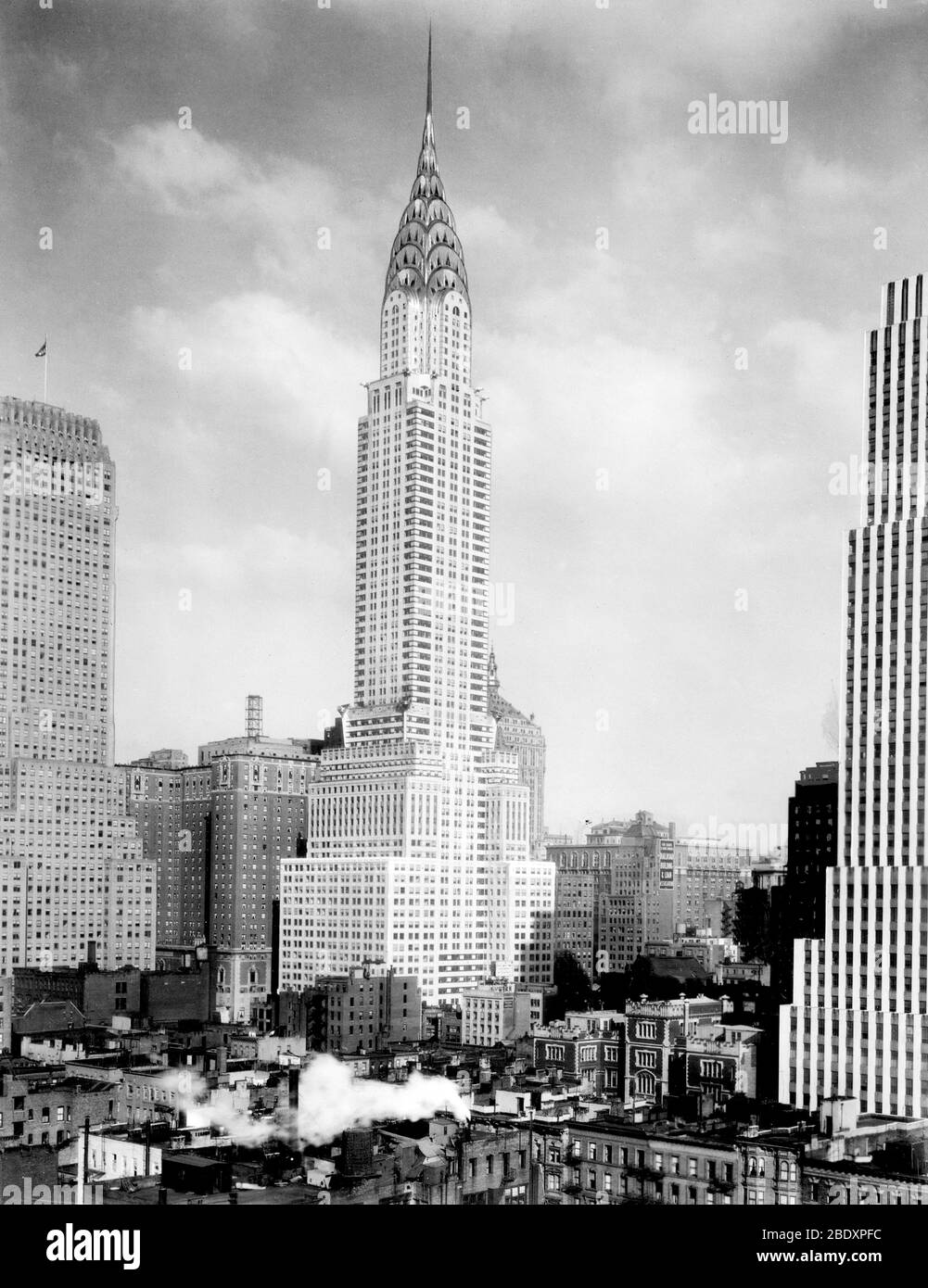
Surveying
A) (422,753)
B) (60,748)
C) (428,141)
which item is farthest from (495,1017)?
(428,141)

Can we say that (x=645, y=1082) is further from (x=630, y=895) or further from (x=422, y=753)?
(x=630, y=895)

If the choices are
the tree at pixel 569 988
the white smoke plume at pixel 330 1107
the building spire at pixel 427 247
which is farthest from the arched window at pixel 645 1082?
the building spire at pixel 427 247

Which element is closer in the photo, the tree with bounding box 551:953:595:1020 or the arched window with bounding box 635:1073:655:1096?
the arched window with bounding box 635:1073:655:1096

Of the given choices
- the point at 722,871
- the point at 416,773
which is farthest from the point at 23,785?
the point at 722,871

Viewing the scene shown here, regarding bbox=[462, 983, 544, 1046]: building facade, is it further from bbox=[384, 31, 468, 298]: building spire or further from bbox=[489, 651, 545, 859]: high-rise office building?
bbox=[384, 31, 468, 298]: building spire

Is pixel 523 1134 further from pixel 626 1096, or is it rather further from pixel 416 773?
pixel 416 773

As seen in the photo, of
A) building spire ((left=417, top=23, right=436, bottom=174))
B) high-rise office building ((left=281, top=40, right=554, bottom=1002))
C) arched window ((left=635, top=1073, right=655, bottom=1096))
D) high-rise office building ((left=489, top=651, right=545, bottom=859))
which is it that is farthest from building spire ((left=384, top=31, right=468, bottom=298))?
arched window ((left=635, top=1073, right=655, bottom=1096))
